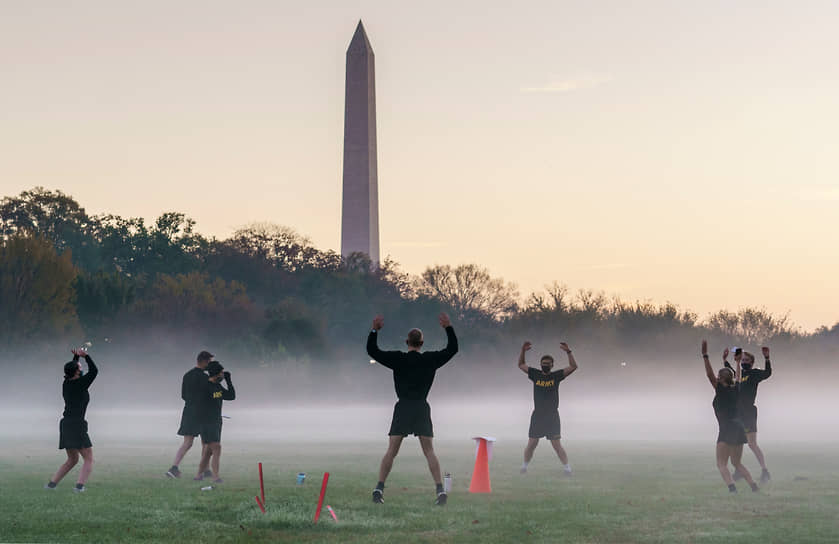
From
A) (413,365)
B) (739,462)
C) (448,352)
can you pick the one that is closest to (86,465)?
(413,365)

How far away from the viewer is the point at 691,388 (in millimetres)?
106375

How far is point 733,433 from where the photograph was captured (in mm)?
18750

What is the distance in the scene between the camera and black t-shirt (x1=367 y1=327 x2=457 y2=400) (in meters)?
15.8

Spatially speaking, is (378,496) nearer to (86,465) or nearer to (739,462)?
(86,465)

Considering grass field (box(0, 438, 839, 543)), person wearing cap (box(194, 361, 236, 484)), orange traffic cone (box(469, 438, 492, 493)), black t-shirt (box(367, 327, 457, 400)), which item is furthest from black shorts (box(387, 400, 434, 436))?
person wearing cap (box(194, 361, 236, 484))

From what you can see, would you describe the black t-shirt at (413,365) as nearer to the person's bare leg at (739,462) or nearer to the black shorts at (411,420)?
the black shorts at (411,420)

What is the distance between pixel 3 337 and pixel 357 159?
27.8 m

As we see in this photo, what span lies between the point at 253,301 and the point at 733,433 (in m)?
92.8

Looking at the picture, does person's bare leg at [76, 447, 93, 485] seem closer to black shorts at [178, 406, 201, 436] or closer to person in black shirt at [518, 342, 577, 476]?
black shorts at [178, 406, 201, 436]

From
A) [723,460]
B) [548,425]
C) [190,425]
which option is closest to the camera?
[723,460]

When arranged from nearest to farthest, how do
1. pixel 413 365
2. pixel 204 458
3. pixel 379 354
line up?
pixel 379 354, pixel 413 365, pixel 204 458

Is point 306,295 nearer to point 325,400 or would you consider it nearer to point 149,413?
point 325,400

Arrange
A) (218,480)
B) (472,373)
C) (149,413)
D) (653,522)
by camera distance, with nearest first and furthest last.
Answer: (653,522) → (218,480) → (149,413) → (472,373)

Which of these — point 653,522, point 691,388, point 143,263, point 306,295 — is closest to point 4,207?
point 143,263
